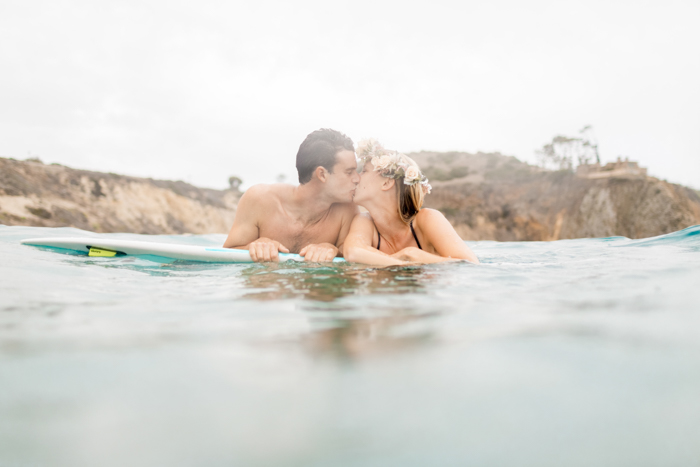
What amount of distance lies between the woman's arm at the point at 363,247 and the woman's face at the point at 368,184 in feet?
0.74

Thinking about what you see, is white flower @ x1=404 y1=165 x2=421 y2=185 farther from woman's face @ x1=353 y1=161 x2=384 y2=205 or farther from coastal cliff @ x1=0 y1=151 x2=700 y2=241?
coastal cliff @ x1=0 y1=151 x2=700 y2=241

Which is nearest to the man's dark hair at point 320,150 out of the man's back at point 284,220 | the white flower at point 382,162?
the man's back at point 284,220

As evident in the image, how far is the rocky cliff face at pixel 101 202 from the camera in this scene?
1530 cm

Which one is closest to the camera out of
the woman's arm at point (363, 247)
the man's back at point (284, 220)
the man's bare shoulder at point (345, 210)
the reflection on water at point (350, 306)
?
the reflection on water at point (350, 306)

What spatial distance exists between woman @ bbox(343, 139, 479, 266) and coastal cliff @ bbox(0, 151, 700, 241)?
15.4m

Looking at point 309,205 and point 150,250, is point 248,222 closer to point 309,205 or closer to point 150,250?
point 309,205

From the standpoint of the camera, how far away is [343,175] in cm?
414

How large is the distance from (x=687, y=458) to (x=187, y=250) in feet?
13.1

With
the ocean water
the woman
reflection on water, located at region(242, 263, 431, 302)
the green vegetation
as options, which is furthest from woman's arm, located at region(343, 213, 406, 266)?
the green vegetation

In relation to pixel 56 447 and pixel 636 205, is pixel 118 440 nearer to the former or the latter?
pixel 56 447

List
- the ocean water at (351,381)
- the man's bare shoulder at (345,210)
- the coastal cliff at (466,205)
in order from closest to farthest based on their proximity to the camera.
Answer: the ocean water at (351,381) → the man's bare shoulder at (345,210) → the coastal cliff at (466,205)

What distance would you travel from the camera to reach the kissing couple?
3.71 metres

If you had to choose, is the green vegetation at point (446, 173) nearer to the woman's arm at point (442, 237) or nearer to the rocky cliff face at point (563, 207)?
the rocky cliff face at point (563, 207)

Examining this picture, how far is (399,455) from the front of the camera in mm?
824
